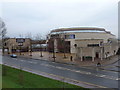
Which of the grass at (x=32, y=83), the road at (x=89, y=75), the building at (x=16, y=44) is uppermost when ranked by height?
the building at (x=16, y=44)

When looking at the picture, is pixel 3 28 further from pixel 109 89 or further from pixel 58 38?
pixel 109 89

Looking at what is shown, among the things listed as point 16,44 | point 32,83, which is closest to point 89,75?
point 32,83

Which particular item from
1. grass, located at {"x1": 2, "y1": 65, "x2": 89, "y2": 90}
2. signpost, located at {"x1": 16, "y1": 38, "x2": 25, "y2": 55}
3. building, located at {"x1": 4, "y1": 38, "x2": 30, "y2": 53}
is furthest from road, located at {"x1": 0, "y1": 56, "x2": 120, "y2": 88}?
signpost, located at {"x1": 16, "y1": 38, "x2": 25, "y2": 55}

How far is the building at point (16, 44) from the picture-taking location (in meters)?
71.6

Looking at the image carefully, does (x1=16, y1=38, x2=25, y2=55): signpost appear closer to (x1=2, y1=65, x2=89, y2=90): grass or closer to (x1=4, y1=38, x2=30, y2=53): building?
(x1=4, y1=38, x2=30, y2=53): building

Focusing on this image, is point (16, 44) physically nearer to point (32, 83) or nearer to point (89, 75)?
point (89, 75)

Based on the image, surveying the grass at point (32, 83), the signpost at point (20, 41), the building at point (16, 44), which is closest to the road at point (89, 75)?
the grass at point (32, 83)

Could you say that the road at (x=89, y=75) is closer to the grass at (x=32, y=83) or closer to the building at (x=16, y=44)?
the grass at (x=32, y=83)

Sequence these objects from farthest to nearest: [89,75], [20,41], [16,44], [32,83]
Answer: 1. [20,41]
2. [16,44]
3. [89,75]
4. [32,83]

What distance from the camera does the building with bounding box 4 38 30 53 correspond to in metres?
71.6

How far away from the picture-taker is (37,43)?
84625 millimetres

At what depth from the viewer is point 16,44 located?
75.1 metres

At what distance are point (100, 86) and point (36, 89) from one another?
22.5ft

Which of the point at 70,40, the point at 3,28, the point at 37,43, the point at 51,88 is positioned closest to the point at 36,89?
the point at 51,88
